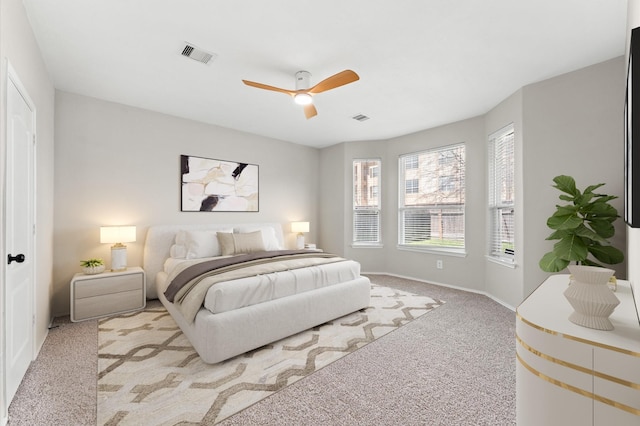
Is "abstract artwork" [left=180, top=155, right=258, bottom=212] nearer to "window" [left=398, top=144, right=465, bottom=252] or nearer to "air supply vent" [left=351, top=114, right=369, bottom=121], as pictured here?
"air supply vent" [left=351, top=114, right=369, bottom=121]

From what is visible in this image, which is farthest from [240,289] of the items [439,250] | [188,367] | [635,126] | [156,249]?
[439,250]

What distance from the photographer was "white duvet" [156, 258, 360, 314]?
7.86 ft

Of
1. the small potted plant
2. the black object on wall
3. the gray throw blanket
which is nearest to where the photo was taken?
the black object on wall

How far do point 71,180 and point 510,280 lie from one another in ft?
18.7

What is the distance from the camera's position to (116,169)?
3.84 meters

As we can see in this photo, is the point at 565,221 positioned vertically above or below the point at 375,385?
above

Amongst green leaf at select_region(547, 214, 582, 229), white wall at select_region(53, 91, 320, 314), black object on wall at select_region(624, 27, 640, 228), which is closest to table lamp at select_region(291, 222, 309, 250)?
white wall at select_region(53, 91, 320, 314)

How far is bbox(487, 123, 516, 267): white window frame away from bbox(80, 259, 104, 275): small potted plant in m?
5.12

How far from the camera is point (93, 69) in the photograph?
2990mm

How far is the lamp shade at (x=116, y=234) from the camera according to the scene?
3.45m

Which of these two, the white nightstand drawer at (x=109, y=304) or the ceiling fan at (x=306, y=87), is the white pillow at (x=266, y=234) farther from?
the ceiling fan at (x=306, y=87)

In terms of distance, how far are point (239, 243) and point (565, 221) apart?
148 inches

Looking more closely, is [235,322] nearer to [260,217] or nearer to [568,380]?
[568,380]

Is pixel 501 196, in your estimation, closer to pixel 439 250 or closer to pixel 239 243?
pixel 439 250
